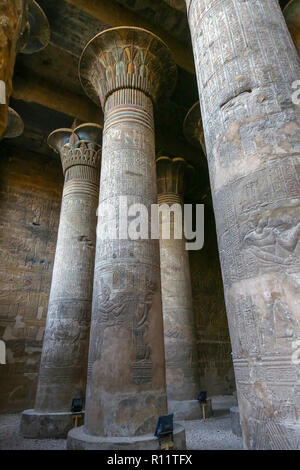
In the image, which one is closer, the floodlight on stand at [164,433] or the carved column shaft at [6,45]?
the carved column shaft at [6,45]

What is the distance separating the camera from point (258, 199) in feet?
6.38

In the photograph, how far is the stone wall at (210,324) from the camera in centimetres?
1061

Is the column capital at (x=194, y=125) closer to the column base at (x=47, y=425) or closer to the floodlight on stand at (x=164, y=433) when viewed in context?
the floodlight on stand at (x=164, y=433)

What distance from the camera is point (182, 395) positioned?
702 centimetres

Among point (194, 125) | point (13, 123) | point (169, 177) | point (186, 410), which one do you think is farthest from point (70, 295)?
point (194, 125)

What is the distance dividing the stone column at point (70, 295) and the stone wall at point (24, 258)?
2.13 m

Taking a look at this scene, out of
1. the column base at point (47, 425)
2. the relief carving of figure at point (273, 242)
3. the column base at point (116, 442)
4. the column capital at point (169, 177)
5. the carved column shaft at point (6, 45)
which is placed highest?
the column capital at point (169, 177)

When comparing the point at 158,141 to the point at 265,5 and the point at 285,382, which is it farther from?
the point at 285,382

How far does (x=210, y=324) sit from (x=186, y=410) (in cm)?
482

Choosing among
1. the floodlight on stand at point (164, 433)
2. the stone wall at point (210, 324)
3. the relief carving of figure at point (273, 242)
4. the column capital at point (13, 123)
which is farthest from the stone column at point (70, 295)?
the stone wall at point (210, 324)

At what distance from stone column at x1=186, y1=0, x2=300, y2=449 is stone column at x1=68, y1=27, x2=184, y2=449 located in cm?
198

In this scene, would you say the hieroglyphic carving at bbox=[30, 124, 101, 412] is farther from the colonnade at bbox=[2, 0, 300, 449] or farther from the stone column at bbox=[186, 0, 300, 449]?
the stone column at bbox=[186, 0, 300, 449]

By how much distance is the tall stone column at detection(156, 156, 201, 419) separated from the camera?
6.98 meters

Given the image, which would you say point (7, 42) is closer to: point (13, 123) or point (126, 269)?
point (126, 269)
